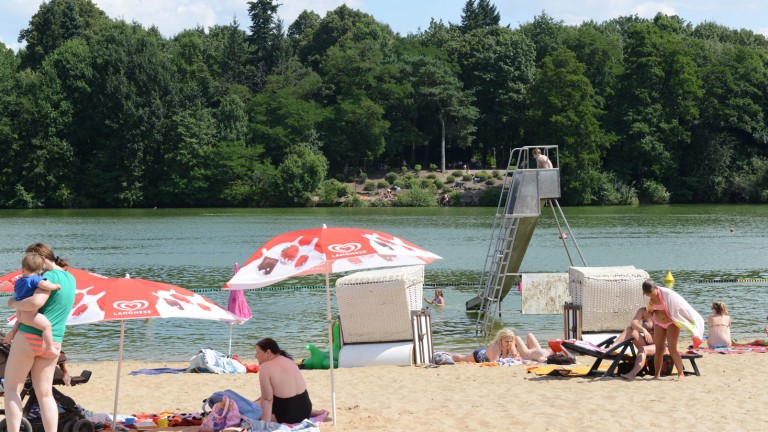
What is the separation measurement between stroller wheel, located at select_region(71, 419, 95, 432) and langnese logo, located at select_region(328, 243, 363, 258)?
8.96 ft

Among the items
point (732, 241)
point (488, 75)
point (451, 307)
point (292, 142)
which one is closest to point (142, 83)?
point (292, 142)

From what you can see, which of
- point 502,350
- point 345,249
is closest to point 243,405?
point 345,249

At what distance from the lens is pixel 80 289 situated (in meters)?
9.29

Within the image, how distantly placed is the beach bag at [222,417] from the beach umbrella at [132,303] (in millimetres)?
851

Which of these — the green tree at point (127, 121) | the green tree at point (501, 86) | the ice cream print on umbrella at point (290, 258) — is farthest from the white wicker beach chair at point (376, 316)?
the green tree at point (501, 86)

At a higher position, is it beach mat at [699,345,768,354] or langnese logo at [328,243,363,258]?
langnese logo at [328,243,363,258]

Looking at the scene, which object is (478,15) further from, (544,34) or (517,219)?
(517,219)

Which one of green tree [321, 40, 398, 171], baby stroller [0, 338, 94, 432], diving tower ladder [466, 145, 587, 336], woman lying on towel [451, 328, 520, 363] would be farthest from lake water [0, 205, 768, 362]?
green tree [321, 40, 398, 171]

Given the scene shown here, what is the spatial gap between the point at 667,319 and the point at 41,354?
7.24 m

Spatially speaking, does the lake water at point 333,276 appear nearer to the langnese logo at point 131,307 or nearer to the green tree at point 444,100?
the langnese logo at point 131,307

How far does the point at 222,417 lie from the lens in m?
9.45

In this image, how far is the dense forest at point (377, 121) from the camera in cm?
8312

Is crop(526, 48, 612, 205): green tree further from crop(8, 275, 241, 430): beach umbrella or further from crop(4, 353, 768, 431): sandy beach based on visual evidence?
crop(8, 275, 241, 430): beach umbrella

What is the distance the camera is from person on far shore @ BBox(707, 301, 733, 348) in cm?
1515
